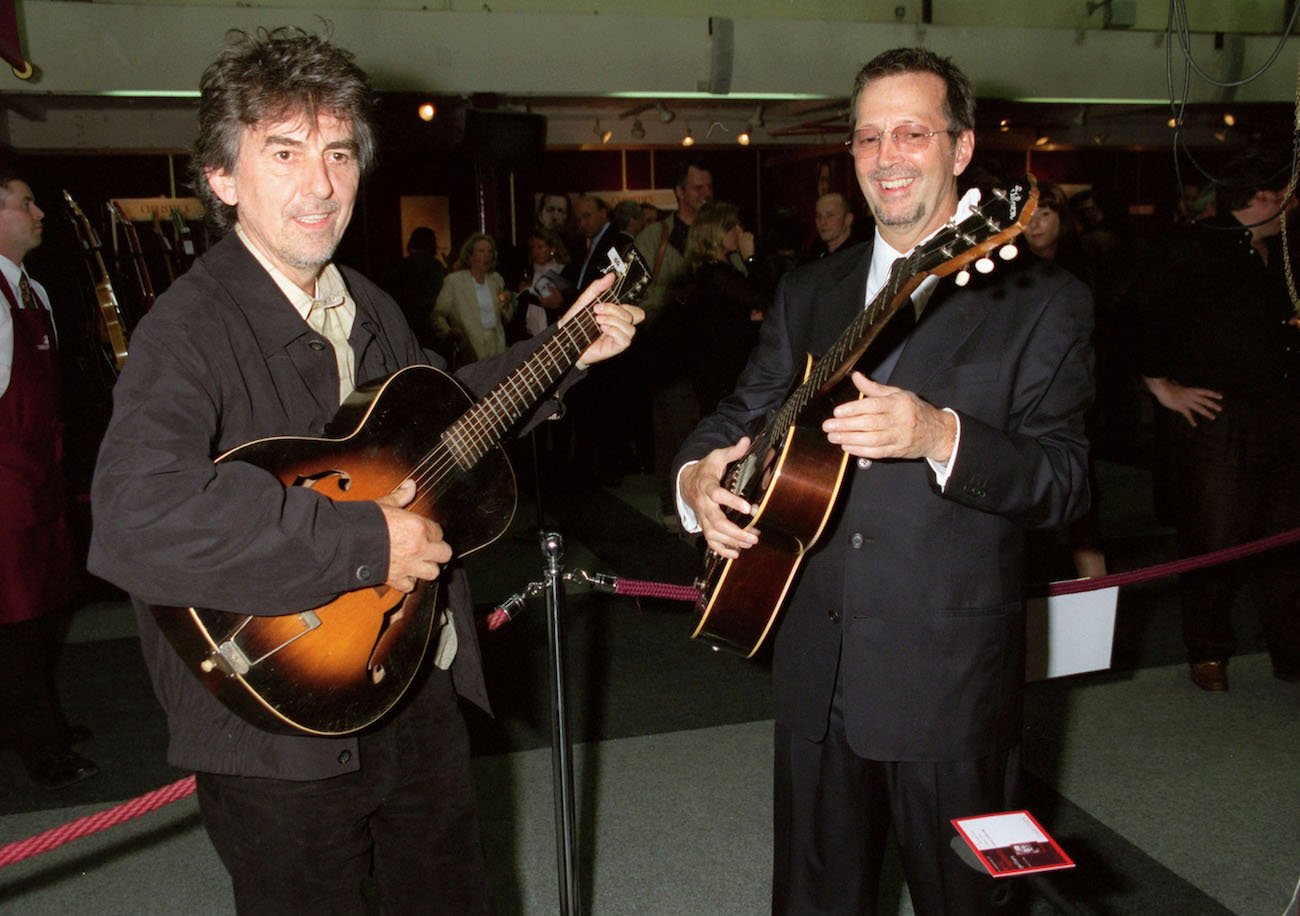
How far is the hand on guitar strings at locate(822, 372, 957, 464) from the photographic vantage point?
5.41 ft

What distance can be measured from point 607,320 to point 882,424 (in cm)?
80

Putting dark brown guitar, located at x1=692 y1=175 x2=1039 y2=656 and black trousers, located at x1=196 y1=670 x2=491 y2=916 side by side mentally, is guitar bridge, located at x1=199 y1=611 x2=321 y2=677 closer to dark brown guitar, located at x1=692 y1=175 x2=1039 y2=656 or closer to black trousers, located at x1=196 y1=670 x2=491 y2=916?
black trousers, located at x1=196 y1=670 x2=491 y2=916

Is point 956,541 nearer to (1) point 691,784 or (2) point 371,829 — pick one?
(2) point 371,829

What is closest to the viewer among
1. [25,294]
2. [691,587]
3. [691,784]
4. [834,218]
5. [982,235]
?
[982,235]

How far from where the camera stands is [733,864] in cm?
319

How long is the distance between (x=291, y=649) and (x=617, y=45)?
8013 millimetres

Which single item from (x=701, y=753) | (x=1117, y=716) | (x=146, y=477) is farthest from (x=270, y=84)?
(x=1117, y=716)

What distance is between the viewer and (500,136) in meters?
9.55

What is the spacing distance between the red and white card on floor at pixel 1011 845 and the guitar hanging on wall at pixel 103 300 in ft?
14.6

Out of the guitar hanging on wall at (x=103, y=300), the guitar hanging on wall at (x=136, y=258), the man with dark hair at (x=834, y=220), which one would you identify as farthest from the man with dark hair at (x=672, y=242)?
the guitar hanging on wall at (x=103, y=300)

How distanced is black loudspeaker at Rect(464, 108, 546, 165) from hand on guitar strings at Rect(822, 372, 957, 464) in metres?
8.46

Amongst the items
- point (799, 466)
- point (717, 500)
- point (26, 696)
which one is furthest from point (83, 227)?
point (799, 466)

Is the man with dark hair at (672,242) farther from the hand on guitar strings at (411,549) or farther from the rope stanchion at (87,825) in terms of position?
the hand on guitar strings at (411,549)

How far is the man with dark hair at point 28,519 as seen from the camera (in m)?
3.67
